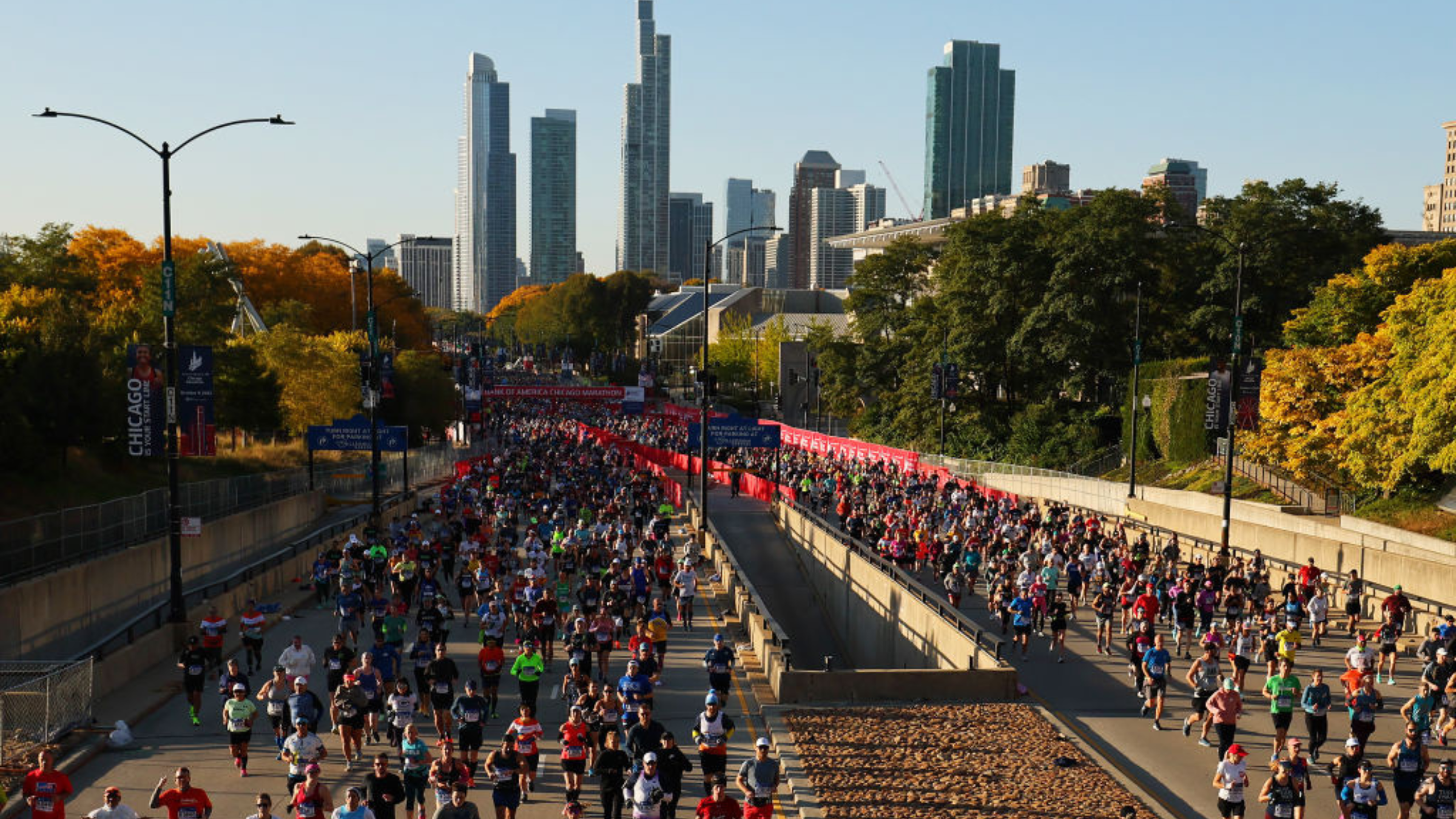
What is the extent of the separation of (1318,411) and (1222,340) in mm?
18629

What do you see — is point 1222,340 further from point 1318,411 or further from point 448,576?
point 448,576

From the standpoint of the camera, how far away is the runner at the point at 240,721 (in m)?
14.4

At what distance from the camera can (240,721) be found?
1441 cm

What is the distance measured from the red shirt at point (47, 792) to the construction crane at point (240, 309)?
59261 millimetres

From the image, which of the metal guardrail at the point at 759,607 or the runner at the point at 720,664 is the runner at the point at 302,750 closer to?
the runner at the point at 720,664

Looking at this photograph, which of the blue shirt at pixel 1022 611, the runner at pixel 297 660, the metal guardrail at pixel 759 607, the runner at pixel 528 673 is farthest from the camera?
the blue shirt at pixel 1022 611

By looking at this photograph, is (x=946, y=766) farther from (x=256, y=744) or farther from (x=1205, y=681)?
(x=256, y=744)

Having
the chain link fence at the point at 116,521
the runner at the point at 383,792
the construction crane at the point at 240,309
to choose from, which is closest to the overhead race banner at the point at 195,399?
the chain link fence at the point at 116,521

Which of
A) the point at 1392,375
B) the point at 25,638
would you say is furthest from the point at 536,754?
the point at 1392,375

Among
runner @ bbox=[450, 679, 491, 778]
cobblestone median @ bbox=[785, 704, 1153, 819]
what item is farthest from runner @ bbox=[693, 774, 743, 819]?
runner @ bbox=[450, 679, 491, 778]

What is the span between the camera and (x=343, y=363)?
5856cm

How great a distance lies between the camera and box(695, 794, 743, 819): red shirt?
11445 millimetres

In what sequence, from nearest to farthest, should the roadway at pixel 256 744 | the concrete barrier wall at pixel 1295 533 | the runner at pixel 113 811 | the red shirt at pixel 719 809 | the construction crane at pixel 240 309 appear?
the runner at pixel 113 811, the red shirt at pixel 719 809, the roadway at pixel 256 744, the concrete barrier wall at pixel 1295 533, the construction crane at pixel 240 309

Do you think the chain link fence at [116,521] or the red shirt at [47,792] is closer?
the red shirt at [47,792]
